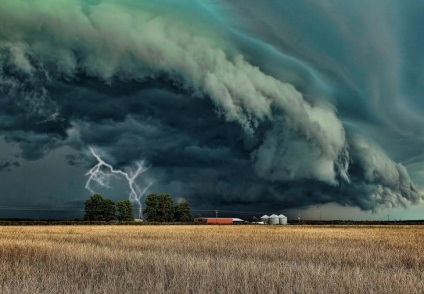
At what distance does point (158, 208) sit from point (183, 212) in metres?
8.63

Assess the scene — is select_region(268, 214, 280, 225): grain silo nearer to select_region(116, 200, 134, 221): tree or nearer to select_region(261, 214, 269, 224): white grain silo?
select_region(261, 214, 269, 224): white grain silo

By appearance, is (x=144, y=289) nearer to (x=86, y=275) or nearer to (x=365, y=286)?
(x=86, y=275)

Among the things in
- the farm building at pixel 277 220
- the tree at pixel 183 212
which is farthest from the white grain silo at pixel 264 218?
the tree at pixel 183 212

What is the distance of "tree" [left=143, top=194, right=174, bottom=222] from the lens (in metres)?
153

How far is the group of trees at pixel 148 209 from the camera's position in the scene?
148 meters

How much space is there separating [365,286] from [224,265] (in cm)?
439

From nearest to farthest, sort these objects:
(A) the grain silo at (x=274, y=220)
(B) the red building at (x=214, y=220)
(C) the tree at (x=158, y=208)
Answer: (A) the grain silo at (x=274, y=220)
(C) the tree at (x=158, y=208)
(B) the red building at (x=214, y=220)

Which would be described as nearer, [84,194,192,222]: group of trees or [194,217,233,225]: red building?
[84,194,192,222]: group of trees

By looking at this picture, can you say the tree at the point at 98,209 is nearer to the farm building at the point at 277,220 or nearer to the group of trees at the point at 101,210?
the group of trees at the point at 101,210

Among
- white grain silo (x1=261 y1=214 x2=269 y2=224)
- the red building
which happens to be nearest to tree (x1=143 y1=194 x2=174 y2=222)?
the red building

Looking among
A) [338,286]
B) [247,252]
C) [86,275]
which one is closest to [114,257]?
[86,275]

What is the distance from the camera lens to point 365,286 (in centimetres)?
920

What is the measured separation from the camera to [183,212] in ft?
514

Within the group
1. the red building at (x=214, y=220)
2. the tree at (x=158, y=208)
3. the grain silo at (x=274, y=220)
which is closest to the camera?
the grain silo at (x=274, y=220)
